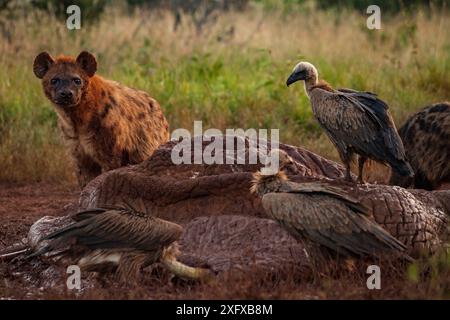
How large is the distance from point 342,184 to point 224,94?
575cm

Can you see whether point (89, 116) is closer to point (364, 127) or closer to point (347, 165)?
point (347, 165)

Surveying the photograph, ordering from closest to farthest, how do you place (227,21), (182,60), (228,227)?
(228,227) < (182,60) < (227,21)

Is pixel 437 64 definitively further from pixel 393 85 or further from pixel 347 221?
pixel 347 221

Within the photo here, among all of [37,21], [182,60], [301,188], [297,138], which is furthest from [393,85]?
[301,188]

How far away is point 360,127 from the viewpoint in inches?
279

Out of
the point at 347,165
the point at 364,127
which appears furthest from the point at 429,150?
the point at 364,127

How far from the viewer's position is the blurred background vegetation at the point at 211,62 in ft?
38.8

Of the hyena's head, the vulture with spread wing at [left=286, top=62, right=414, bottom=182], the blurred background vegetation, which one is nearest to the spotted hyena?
the hyena's head

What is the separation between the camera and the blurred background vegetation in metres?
11.8

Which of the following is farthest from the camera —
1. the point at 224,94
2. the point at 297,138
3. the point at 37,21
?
the point at 37,21

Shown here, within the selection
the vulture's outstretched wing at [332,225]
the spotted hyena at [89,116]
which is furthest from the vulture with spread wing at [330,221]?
the spotted hyena at [89,116]

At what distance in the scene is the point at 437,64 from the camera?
13.3 meters

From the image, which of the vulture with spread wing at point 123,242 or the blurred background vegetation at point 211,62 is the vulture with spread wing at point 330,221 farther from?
the blurred background vegetation at point 211,62

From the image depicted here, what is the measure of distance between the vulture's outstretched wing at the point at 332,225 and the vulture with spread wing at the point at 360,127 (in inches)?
33.1
